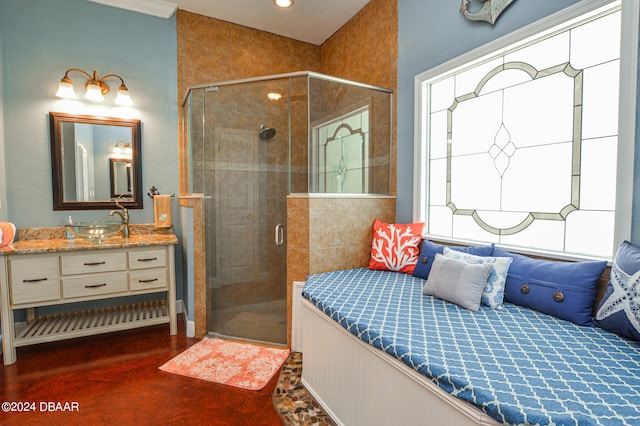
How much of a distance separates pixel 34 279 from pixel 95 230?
506mm

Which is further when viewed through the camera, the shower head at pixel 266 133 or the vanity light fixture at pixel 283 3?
Answer: the vanity light fixture at pixel 283 3

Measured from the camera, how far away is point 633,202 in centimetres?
142

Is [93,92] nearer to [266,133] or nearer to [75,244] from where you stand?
[75,244]

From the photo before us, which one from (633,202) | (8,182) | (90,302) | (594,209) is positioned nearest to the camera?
(633,202)

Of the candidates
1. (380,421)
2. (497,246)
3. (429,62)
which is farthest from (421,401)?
(429,62)

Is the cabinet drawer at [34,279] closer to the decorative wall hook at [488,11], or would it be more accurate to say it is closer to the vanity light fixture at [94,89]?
the vanity light fixture at [94,89]

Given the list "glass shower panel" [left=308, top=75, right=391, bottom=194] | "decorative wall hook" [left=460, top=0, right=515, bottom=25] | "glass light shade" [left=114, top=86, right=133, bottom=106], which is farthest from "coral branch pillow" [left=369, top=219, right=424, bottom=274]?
"glass light shade" [left=114, top=86, right=133, bottom=106]

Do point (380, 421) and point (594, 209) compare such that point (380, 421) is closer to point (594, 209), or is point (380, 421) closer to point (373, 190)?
point (594, 209)

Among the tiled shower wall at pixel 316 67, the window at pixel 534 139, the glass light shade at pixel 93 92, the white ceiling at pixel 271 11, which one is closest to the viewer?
the window at pixel 534 139

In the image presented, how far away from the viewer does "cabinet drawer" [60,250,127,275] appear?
239cm

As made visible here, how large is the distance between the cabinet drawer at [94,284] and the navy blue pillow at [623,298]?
302cm

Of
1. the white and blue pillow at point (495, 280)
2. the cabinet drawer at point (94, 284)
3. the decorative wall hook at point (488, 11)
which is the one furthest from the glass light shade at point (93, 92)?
the white and blue pillow at point (495, 280)

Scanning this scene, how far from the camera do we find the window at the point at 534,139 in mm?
1575

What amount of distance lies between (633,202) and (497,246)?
2.16ft
